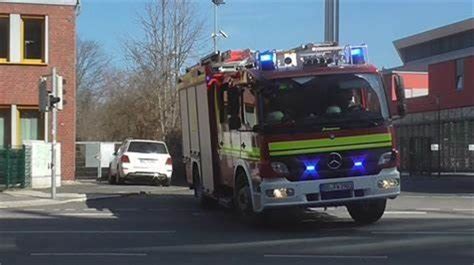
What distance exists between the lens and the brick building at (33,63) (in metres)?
28.1

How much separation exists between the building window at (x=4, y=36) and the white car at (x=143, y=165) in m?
6.04

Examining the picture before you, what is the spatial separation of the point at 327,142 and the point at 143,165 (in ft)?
48.0

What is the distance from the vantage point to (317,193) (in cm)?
1216

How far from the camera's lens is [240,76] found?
43.3 ft

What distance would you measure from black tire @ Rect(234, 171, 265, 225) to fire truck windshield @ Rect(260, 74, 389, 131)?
1472mm

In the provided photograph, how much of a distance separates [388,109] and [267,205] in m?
2.58

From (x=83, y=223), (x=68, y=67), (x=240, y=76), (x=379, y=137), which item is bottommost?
(x=83, y=223)

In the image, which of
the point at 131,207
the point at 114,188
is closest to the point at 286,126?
the point at 131,207

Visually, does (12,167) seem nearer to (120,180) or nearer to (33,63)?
(120,180)

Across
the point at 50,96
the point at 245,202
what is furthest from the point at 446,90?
the point at 245,202

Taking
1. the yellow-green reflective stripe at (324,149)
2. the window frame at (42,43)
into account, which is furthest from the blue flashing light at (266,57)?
the window frame at (42,43)

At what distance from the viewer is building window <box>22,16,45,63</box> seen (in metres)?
28.6

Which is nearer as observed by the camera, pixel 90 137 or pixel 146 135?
pixel 146 135

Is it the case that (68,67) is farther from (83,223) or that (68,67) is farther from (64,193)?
(83,223)
